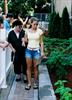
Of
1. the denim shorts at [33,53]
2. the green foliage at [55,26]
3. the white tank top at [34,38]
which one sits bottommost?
the green foliage at [55,26]

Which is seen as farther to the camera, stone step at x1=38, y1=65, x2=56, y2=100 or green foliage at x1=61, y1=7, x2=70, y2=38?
green foliage at x1=61, y1=7, x2=70, y2=38

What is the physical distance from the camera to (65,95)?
638 cm

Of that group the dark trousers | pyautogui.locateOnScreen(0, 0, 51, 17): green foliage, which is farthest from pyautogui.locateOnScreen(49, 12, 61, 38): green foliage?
pyautogui.locateOnScreen(0, 0, 51, 17): green foliage

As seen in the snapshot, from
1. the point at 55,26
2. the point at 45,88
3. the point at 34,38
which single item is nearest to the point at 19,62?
the point at 34,38

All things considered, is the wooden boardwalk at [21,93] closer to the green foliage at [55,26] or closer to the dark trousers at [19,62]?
the dark trousers at [19,62]

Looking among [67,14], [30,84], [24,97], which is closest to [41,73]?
[30,84]

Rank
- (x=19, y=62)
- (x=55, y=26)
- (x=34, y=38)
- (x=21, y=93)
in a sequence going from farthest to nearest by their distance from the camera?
(x=55, y=26)
(x=19, y=62)
(x=34, y=38)
(x=21, y=93)

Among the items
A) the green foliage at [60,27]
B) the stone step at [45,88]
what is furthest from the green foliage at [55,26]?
the stone step at [45,88]

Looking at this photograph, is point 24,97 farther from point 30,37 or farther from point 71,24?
point 71,24

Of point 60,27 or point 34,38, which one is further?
point 60,27

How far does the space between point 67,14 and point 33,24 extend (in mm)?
16062

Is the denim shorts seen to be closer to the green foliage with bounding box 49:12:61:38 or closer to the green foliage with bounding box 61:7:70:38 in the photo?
the green foliage with bounding box 61:7:70:38

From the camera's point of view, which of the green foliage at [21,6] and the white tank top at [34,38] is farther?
the green foliage at [21,6]

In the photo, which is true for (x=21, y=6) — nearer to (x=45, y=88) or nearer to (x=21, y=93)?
(x=21, y=93)
